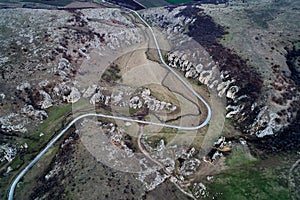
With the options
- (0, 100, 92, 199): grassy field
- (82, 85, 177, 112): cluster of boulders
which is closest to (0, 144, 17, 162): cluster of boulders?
(0, 100, 92, 199): grassy field

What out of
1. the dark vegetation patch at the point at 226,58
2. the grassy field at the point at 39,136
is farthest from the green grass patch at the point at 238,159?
the grassy field at the point at 39,136

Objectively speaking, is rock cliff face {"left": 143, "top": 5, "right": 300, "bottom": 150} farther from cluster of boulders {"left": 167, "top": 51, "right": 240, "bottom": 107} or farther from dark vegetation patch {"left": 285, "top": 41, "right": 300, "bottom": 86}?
dark vegetation patch {"left": 285, "top": 41, "right": 300, "bottom": 86}

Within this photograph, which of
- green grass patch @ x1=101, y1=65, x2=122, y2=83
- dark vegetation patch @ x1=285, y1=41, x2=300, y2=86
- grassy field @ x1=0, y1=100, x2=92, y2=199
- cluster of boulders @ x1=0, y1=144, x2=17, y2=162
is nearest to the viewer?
grassy field @ x1=0, y1=100, x2=92, y2=199

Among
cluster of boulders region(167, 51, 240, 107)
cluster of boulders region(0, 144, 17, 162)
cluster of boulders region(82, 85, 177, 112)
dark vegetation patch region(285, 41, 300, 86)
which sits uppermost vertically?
dark vegetation patch region(285, 41, 300, 86)

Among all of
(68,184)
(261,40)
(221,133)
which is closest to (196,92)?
(221,133)

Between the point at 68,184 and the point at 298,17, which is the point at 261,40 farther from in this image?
the point at 68,184

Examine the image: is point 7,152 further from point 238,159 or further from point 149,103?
point 238,159

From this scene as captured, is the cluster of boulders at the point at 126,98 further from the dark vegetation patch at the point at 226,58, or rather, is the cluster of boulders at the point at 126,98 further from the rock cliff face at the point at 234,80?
the dark vegetation patch at the point at 226,58
